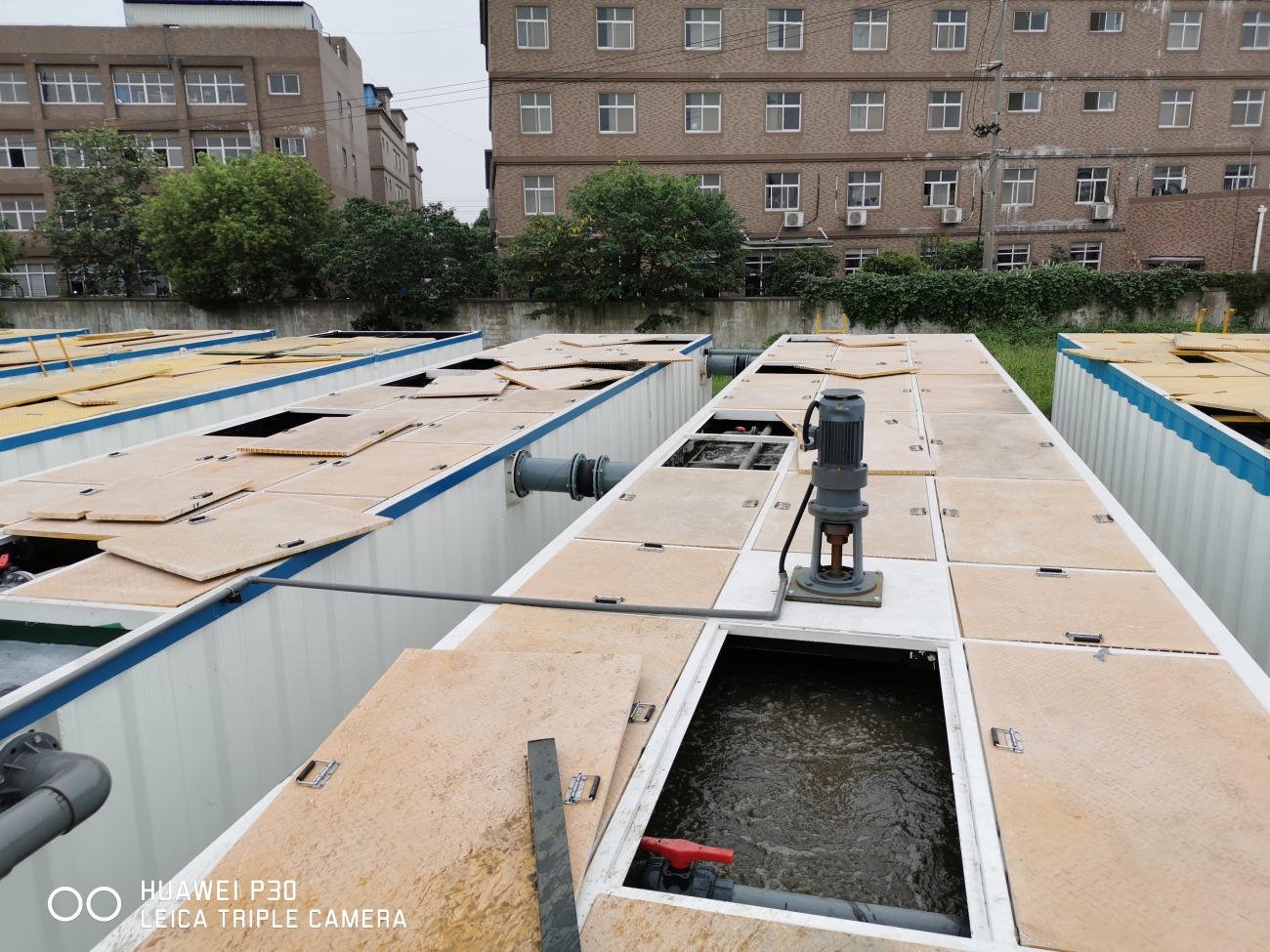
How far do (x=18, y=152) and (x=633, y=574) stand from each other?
53.0 m

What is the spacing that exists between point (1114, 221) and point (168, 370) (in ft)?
120

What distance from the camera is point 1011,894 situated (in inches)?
102

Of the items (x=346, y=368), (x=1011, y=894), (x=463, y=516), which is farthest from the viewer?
(x=346, y=368)

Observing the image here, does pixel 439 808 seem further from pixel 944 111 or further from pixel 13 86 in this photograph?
pixel 13 86

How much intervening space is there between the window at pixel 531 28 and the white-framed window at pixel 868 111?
1265 centimetres

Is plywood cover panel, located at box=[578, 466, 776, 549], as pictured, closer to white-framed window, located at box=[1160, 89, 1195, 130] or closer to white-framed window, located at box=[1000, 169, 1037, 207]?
white-framed window, located at box=[1000, 169, 1037, 207]

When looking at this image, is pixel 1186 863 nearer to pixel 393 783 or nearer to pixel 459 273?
pixel 393 783

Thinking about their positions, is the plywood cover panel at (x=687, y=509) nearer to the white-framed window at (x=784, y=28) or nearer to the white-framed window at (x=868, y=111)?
the white-framed window at (x=868, y=111)

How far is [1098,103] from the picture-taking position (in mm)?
35844

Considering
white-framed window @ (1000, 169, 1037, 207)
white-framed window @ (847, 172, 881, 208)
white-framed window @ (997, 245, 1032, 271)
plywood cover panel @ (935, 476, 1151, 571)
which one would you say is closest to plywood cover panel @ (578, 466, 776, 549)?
plywood cover panel @ (935, 476, 1151, 571)

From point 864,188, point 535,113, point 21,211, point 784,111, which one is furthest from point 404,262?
point 21,211

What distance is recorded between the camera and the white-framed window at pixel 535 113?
3516 cm

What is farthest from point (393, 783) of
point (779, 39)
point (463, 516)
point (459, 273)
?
point (779, 39)

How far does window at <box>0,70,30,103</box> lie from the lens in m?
43.9
